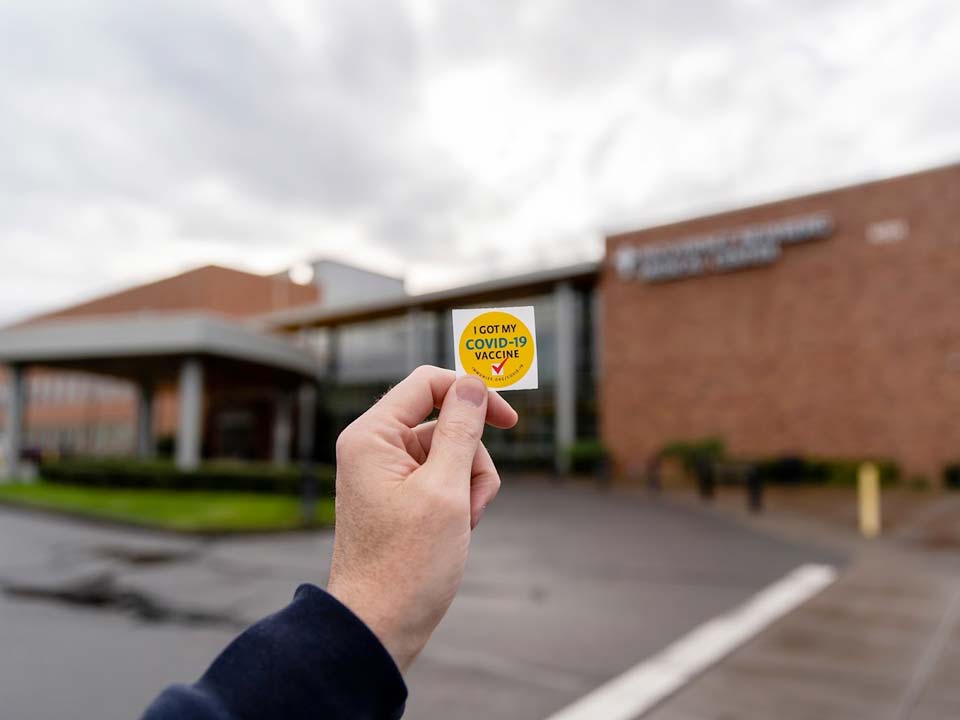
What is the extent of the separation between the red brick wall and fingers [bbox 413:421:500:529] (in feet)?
73.3

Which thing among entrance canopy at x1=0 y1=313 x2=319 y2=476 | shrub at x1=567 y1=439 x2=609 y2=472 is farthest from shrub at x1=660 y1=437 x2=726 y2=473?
entrance canopy at x1=0 y1=313 x2=319 y2=476

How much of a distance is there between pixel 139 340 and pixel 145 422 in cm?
1074

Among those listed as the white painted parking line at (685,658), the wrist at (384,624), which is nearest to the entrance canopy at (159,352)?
the white painted parking line at (685,658)

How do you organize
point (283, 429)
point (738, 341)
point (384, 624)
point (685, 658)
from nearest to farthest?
point (384, 624), point (685, 658), point (738, 341), point (283, 429)

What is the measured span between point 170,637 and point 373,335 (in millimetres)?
12436

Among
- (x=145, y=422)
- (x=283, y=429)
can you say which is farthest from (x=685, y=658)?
(x=145, y=422)

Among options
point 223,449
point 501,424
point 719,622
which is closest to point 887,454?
point 719,622

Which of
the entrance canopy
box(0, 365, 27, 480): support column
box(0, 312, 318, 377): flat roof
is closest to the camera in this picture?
box(0, 312, 318, 377): flat roof

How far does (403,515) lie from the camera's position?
1.17m

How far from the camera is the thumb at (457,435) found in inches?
47.7

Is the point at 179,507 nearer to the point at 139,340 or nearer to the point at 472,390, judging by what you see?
the point at 139,340

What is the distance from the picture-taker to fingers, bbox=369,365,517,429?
1292 mm

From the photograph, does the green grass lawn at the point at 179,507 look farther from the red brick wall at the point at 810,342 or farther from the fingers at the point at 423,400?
the red brick wall at the point at 810,342

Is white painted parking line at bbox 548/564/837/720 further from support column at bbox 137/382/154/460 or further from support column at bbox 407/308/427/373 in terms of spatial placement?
support column at bbox 137/382/154/460
